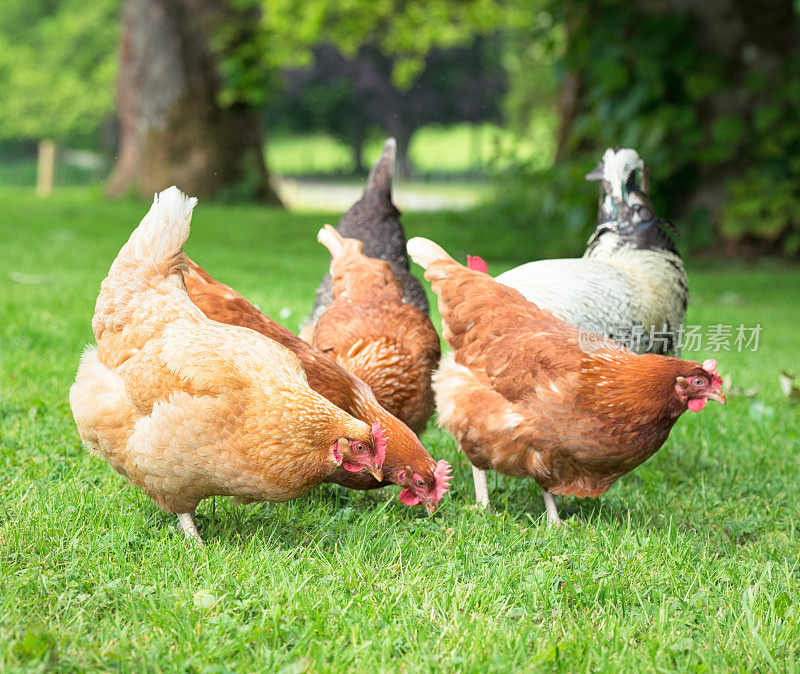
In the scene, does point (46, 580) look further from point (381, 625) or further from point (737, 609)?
point (737, 609)

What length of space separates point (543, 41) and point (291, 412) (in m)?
9.08

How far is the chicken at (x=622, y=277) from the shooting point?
14.2 feet

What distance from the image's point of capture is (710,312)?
8.52m

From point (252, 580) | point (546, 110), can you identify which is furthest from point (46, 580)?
point (546, 110)

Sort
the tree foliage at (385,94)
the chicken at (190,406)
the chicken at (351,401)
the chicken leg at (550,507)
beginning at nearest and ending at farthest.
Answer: the chicken at (190,406) < the chicken at (351,401) < the chicken leg at (550,507) < the tree foliage at (385,94)

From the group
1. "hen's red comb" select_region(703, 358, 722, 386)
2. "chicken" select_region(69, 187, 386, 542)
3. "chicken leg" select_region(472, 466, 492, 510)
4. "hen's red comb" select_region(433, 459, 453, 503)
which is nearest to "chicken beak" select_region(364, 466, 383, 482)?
"chicken" select_region(69, 187, 386, 542)

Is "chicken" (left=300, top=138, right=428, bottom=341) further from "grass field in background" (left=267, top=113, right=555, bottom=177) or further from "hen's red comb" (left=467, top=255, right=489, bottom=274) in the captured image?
"grass field in background" (left=267, top=113, right=555, bottom=177)

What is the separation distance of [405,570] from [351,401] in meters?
0.78

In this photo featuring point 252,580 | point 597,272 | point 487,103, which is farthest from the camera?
point 487,103

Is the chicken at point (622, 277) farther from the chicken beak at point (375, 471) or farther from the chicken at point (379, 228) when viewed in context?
the chicken beak at point (375, 471)

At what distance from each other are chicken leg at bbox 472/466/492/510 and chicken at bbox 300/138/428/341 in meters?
1.46

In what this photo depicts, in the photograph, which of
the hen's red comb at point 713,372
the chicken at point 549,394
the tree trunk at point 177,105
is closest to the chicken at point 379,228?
Result: the chicken at point 549,394

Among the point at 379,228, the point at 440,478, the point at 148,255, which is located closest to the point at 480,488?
the point at 440,478

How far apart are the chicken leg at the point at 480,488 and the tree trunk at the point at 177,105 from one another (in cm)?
1298
